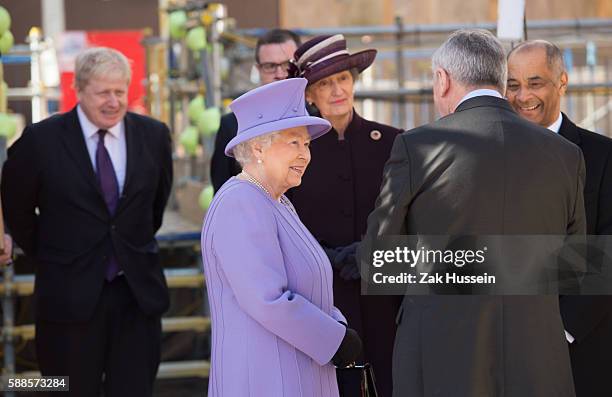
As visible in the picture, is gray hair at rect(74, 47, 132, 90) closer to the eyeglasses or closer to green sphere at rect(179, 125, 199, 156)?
the eyeglasses

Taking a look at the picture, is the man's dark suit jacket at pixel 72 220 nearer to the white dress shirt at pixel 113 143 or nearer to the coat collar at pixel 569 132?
the white dress shirt at pixel 113 143

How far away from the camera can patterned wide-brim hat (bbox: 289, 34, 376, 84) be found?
4.95 meters

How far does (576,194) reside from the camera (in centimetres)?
378

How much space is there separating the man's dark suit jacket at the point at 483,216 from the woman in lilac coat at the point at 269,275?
30cm

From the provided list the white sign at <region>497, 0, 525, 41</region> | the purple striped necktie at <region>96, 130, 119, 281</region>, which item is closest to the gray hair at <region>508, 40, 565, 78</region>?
the white sign at <region>497, 0, 525, 41</region>

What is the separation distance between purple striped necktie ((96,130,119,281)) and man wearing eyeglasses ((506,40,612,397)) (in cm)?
191

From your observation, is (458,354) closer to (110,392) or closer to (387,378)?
(387,378)

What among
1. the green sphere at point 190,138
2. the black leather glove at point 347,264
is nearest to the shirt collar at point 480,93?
the black leather glove at point 347,264

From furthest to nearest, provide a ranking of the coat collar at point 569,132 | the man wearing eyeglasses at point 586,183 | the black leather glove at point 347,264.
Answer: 1. the black leather glove at point 347,264
2. the coat collar at point 569,132
3. the man wearing eyeglasses at point 586,183

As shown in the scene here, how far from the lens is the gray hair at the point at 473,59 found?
12.2 feet

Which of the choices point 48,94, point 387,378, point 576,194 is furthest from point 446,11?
point 576,194

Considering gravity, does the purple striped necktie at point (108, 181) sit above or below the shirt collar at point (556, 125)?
below

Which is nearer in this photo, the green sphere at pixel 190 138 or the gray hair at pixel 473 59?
the gray hair at pixel 473 59

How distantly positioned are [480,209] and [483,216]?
25 mm
